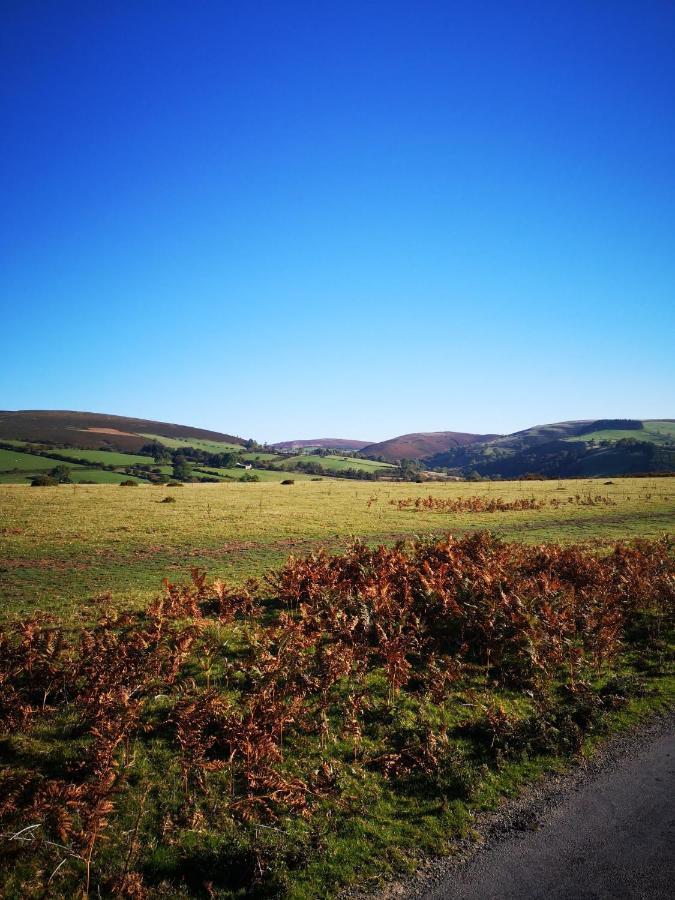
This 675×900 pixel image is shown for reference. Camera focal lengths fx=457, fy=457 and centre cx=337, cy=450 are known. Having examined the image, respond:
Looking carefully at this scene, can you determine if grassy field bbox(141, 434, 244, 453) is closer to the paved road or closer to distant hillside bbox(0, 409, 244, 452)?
distant hillside bbox(0, 409, 244, 452)

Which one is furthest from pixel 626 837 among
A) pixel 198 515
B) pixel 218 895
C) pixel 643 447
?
pixel 643 447

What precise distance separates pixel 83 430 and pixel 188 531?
143 m

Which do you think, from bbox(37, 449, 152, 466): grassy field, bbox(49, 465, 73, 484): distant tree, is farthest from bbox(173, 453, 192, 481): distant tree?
bbox(49, 465, 73, 484): distant tree

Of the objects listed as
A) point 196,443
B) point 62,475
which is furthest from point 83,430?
point 62,475

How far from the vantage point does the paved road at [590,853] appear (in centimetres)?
509

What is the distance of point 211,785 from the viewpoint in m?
6.52

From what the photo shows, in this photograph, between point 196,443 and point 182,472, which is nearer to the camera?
point 182,472

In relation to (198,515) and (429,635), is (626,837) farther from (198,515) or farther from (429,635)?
(198,515)

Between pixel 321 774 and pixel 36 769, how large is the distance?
4152 millimetres

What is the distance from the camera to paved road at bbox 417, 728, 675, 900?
5.09 metres

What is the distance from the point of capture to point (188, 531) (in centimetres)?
2759

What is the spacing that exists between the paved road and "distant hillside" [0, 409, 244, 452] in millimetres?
133167

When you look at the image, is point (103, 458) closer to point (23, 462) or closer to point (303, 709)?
point (23, 462)

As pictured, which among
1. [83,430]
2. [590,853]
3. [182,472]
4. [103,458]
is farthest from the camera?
[83,430]
